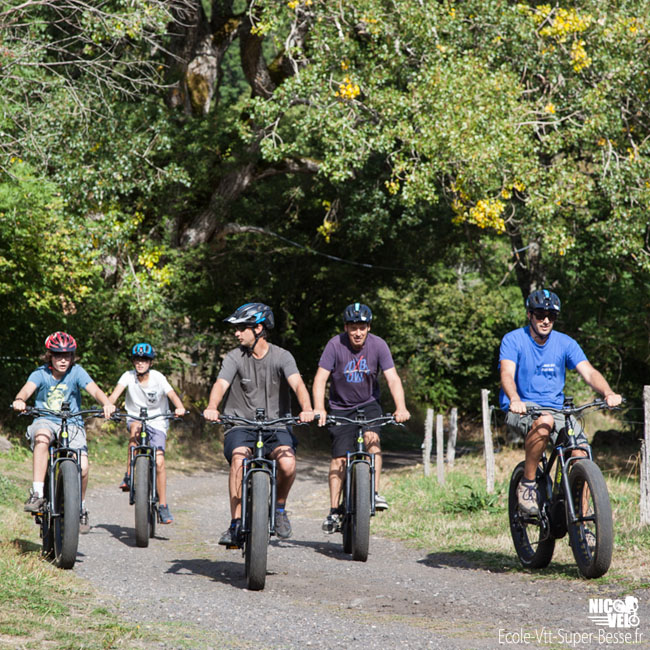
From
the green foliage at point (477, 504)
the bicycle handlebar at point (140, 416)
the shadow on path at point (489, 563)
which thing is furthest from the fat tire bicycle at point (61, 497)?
the green foliage at point (477, 504)

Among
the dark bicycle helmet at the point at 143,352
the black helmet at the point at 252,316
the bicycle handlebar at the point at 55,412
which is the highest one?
the black helmet at the point at 252,316

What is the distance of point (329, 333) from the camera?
29188 millimetres

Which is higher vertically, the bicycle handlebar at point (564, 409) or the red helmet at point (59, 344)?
the red helmet at point (59, 344)

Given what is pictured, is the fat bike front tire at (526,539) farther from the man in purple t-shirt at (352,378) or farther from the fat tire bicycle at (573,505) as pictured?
the man in purple t-shirt at (352,378)

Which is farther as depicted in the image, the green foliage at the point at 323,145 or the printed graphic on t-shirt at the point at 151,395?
the green foliage at the point at 323,145

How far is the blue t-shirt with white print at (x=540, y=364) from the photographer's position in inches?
284

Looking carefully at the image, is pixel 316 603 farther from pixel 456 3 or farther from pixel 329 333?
pixel 329 333

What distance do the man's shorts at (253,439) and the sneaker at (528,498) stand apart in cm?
180

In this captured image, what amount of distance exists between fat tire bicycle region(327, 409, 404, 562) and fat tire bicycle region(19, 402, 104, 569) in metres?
2.08

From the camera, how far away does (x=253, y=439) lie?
7215 mm

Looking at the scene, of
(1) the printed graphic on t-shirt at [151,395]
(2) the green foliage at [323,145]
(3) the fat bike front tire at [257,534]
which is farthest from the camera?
(2) the green foliage at [323,145]

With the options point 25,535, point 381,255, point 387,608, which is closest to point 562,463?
point 387,608

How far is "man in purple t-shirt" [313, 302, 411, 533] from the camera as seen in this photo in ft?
26.8

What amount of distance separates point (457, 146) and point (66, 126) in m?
6.82
